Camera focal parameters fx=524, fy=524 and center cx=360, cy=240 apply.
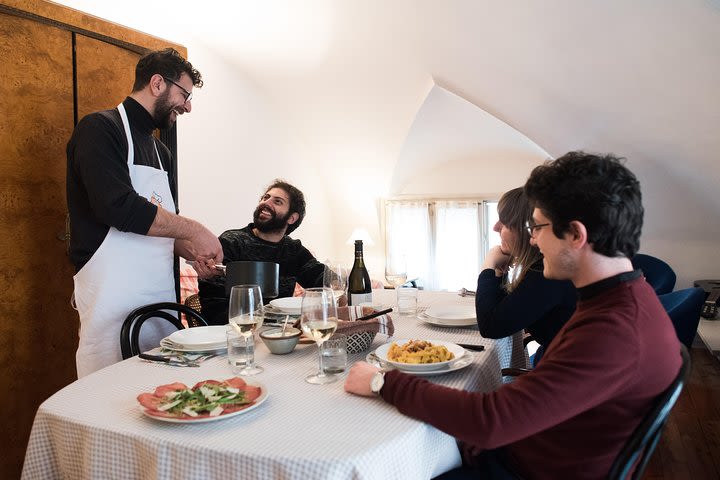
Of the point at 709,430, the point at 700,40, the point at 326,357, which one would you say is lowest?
the point at 709,430

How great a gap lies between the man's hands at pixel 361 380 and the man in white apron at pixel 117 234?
2.99 feet

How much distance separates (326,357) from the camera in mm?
1255

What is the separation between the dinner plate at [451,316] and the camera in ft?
5.74

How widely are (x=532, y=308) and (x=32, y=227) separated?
2.02 meters

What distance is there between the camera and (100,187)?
1.69m

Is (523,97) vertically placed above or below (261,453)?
above

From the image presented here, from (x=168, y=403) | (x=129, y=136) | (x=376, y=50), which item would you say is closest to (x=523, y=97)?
(x=376, y=50)

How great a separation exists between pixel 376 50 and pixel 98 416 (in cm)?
412

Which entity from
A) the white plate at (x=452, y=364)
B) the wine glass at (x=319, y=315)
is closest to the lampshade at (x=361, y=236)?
the white plate at (x=452, y=364)

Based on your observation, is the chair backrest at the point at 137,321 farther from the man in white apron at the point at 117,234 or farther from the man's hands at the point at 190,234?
the man's hands at the point at 190,234

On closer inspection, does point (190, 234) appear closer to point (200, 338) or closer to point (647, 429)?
point (200, 338)

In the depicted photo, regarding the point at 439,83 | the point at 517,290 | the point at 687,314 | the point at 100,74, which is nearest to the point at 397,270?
the point at 517,290

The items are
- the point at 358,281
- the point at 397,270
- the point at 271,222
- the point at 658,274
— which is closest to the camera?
the point at 397,270

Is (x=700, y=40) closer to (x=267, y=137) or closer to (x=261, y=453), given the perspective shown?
(x=261, y=453)
